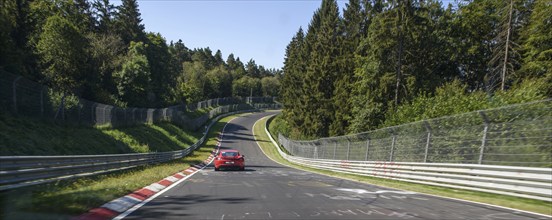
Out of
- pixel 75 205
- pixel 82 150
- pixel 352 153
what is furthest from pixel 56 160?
pixel 352 153

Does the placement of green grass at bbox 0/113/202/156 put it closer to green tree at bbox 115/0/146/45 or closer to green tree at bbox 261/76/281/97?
green tree at bbox 115/0/146/45

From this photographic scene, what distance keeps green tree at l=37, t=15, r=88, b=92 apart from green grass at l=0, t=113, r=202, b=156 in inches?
349

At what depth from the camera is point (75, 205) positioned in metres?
7.20

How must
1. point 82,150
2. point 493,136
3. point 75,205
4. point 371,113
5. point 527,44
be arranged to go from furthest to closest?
point 371,113
point 527,44
point 82,150
point 493,136
point 75,205

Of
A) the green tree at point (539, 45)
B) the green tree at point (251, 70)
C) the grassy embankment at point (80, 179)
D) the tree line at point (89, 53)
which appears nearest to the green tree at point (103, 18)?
the tree line at point (89, 53)

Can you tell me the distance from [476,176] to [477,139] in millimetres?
1230

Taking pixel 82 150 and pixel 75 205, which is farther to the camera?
pixel 82 150

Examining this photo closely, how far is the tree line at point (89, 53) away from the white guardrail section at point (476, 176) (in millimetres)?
21898

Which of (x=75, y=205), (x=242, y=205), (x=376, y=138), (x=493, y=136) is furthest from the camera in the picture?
(x=376, y=138)

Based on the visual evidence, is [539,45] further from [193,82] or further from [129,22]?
[193,82]

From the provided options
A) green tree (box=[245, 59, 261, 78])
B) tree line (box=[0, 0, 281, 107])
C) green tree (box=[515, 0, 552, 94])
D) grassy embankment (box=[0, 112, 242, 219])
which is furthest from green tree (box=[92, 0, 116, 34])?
green tree (box=[245, 59, 261, 78])

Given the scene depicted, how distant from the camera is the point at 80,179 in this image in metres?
12.9

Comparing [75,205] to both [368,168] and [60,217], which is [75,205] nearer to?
[60,217]

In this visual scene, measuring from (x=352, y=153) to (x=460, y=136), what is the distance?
10.4 m
